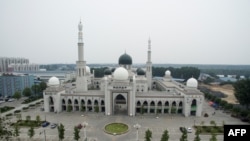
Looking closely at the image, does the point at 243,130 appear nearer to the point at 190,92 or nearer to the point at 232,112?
the point at 190,92

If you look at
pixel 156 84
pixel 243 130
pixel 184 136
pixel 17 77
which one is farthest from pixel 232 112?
pixel 17 77

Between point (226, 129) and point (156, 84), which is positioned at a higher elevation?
point (226, 129)

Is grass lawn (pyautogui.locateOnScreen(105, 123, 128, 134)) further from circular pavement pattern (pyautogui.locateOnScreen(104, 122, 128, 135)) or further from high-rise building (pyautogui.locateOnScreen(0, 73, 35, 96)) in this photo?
high-rise building (pyautogui.locateOnScreen(0, 73, 35, 96))

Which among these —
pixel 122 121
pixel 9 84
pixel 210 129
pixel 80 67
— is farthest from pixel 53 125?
pixel 9 84

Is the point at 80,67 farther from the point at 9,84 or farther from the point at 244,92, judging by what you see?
the point at 244,92

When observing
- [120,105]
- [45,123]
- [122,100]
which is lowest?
[45,123]

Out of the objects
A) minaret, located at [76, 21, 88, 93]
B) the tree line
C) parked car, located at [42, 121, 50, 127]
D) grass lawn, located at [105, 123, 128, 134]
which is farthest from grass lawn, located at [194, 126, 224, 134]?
the tree line
